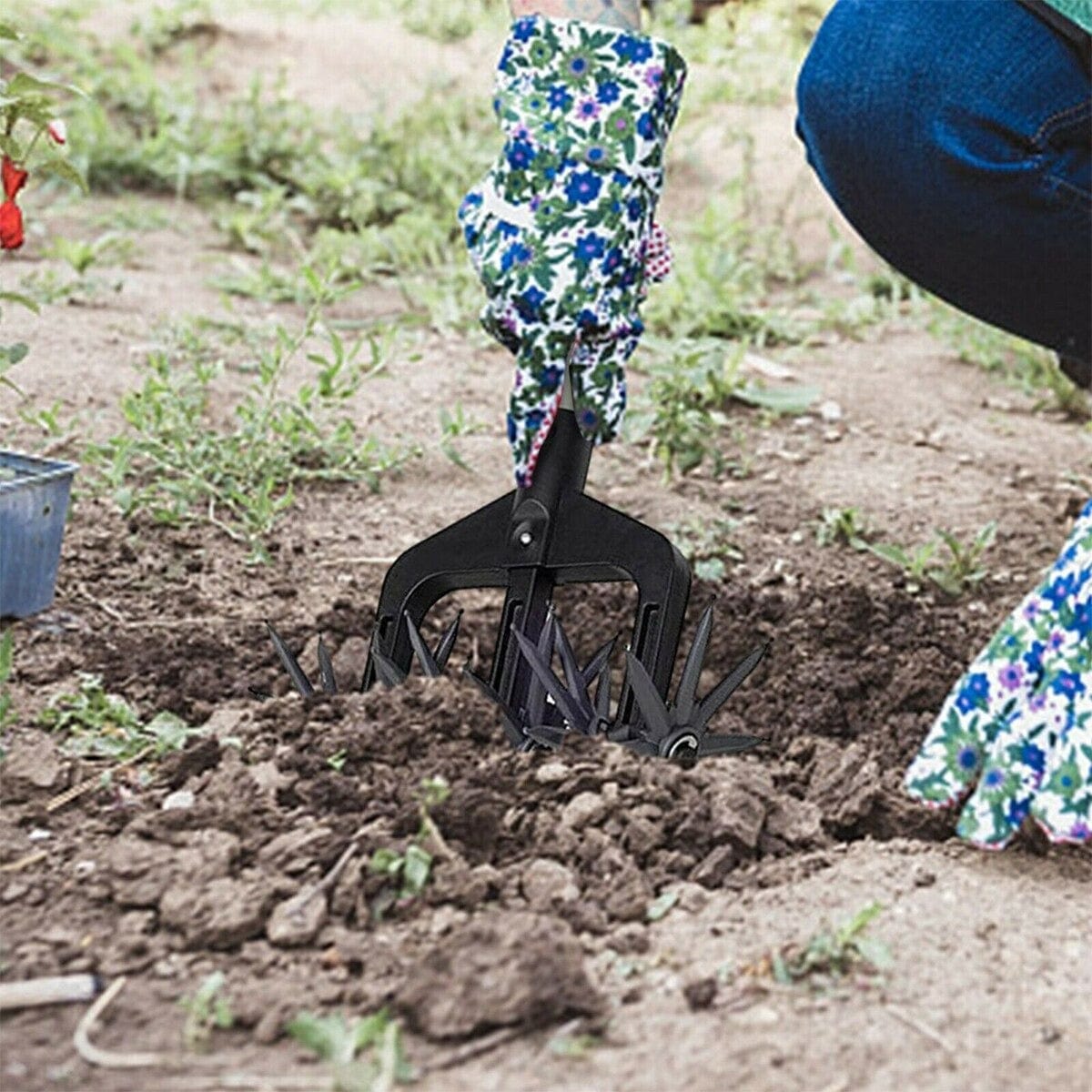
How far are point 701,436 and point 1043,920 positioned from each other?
1475mm

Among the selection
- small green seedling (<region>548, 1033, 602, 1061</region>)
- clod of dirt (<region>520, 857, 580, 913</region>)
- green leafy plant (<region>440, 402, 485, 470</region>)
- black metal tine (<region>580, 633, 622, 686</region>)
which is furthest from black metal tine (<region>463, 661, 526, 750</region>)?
green leafy plant (<region>440, 402, 485, 470</region>)

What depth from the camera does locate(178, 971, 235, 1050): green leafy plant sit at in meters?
1.43

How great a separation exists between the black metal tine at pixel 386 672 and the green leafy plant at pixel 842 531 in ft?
2.76

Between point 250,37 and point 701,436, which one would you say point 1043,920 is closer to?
point 701,436

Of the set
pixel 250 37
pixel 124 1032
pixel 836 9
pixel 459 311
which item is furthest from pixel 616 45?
pixel 250 37

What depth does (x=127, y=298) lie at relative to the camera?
3.56m

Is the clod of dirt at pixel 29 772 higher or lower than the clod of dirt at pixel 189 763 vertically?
lower

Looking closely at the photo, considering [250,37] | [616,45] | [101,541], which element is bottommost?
[101,541]

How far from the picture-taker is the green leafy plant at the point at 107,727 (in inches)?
76.9

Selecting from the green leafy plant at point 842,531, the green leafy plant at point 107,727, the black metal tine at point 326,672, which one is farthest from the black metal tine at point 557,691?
the green leafy plant at point 842,531

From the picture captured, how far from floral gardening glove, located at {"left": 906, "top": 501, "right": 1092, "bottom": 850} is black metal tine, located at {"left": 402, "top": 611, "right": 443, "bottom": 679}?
1.69ft

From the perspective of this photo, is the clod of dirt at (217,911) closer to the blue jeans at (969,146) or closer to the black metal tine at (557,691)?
the black metal tine at (557,691)

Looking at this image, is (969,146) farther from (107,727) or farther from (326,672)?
(107,727)

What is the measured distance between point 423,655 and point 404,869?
0.46 m
